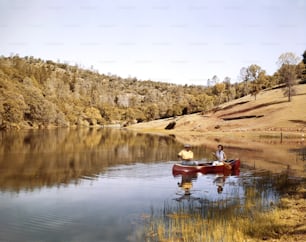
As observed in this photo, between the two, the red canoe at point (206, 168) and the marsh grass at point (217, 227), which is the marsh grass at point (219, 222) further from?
the red canoe at point (206, 168)

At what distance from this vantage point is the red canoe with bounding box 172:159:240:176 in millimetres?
31766

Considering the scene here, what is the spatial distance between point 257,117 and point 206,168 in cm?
7248

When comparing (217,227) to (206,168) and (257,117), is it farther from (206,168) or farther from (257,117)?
(257,117)

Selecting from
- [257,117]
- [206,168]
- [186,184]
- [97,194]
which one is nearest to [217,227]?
[97,194]

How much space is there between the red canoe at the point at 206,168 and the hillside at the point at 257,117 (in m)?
53.9

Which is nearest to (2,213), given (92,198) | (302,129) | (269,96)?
(92,198)

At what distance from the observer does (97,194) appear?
2464 centimetres

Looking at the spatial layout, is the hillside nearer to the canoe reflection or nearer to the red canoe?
the red canoe

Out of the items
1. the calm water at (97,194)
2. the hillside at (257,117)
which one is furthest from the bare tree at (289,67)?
the calm water at (97,194)

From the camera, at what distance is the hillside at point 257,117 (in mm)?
89000

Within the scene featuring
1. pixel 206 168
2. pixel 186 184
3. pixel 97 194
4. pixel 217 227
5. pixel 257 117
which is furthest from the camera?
pixel 257 117

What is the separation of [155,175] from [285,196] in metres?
13.2

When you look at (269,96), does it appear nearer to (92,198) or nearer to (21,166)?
(21,166)

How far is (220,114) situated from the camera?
372 ft
